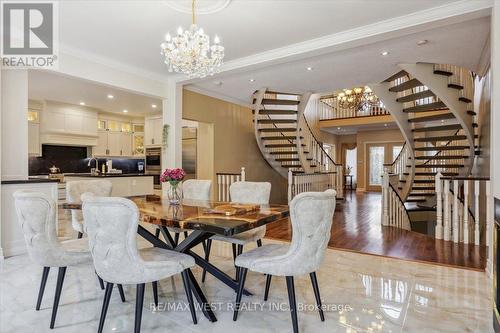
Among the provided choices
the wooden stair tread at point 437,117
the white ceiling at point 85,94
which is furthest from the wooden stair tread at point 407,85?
the white ceiling at point 85,94

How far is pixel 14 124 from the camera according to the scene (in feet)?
12.3

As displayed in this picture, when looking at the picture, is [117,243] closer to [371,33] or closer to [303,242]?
[303,242]

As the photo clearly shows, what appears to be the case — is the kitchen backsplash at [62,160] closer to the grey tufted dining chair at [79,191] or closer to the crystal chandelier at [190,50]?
the grey tufted dining chair at [79,191]

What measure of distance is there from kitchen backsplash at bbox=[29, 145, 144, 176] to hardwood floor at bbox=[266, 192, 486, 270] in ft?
19.3

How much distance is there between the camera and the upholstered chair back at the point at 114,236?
5.42 feet

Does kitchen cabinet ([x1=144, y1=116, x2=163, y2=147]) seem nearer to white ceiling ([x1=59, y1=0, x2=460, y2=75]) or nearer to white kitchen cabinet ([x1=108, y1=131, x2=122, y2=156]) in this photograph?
white kitchen cabinet ([x1=108, y1=131, x2=122, y2=156])

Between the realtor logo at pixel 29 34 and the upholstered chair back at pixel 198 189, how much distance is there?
2.46 metres

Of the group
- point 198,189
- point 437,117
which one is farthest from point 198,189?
point 437,117

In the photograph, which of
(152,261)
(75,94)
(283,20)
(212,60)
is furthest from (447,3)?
(75,94)

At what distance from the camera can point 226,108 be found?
7.28 metres

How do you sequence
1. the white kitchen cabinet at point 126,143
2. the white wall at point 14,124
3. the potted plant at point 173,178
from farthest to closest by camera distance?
1. the white kitchen cabinet at point 126,143
2. the white wall at point 14,124
3. the potted plant at point 173,178

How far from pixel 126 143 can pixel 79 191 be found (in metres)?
5.66

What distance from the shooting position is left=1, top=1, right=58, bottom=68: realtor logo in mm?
3196

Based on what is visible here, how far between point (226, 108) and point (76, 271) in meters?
5.13
